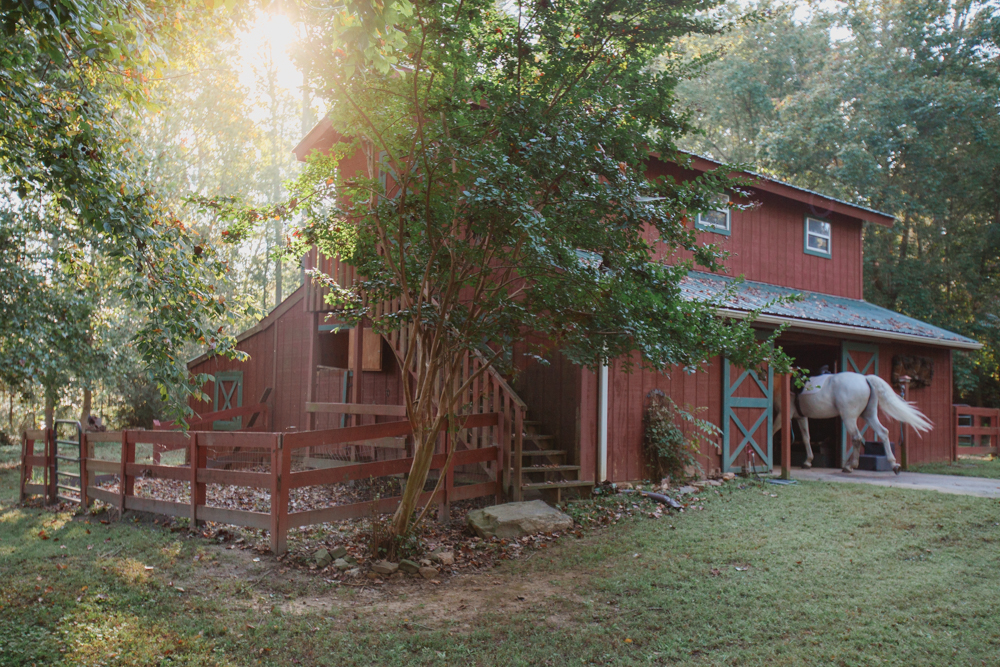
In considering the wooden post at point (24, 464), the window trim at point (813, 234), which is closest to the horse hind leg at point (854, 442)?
the window trim at point (813, 234)

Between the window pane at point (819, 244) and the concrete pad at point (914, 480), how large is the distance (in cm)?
552

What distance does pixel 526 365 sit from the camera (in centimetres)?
1073

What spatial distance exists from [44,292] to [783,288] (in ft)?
43.9

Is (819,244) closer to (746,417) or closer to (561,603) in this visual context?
(746,417)

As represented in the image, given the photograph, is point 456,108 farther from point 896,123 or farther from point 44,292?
point 896,123

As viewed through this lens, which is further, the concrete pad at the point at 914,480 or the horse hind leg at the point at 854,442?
the horse hind leg at the point at 854,442

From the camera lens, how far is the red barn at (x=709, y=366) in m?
10.0

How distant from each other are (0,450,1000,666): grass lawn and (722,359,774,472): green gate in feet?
12.6

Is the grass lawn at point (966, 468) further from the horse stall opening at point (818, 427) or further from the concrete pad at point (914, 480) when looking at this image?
the horse stall opening at point (818, 427)

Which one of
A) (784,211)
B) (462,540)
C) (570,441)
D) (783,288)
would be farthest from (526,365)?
(784,211)

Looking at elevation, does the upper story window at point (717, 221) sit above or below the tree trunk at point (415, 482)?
above

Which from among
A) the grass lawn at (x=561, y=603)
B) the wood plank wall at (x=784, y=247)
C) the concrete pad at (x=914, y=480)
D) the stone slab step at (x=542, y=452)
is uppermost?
the wood plank wall at (x=784, y=247)

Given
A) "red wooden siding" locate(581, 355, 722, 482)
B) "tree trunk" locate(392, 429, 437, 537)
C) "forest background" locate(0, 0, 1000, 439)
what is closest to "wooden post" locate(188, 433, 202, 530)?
"tree trunk" locate(392, 429, 437, 537)

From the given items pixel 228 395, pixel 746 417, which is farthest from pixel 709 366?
pixel 228 395
